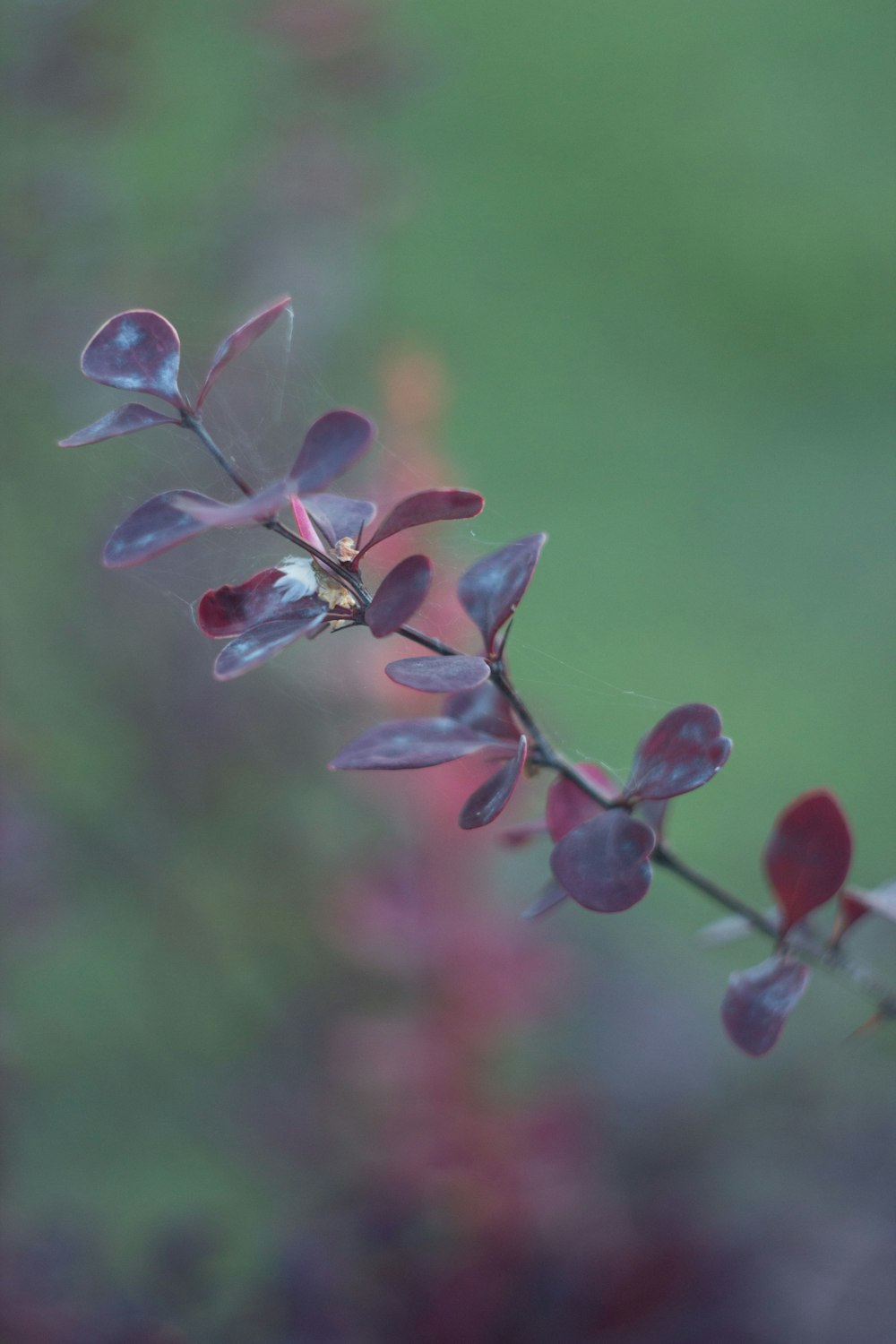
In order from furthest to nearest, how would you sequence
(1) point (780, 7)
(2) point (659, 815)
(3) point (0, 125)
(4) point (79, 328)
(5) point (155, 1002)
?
(1) point (780, 7) → (5) point (155, 1002) → (3) point (0, 125) → (4) point (79, 328) → (2) point (659, 815)

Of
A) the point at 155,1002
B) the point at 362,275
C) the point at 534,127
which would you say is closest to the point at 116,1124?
the point at 155,1002

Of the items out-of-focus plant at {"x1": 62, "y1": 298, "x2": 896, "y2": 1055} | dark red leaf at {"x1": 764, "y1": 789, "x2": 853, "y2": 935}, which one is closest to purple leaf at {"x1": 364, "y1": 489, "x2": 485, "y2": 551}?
out-of-focus plant at {"x1": 62, "y1": 298, "x2": 896, "y2": 1055}

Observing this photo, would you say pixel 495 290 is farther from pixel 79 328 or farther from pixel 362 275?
pixel 79 328

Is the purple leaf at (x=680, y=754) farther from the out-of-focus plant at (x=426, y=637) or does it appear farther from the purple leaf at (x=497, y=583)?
the purple leaf at (x=497, y=583)

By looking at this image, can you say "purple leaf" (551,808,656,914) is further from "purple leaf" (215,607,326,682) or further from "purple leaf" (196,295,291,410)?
"purple leaf" (196,295,291,410)

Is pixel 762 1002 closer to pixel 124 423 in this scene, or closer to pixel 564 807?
pixel 564 807

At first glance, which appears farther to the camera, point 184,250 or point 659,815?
point 184,250

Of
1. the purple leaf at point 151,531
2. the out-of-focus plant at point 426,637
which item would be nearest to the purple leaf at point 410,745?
the out-of-focus plant at point 426,637
